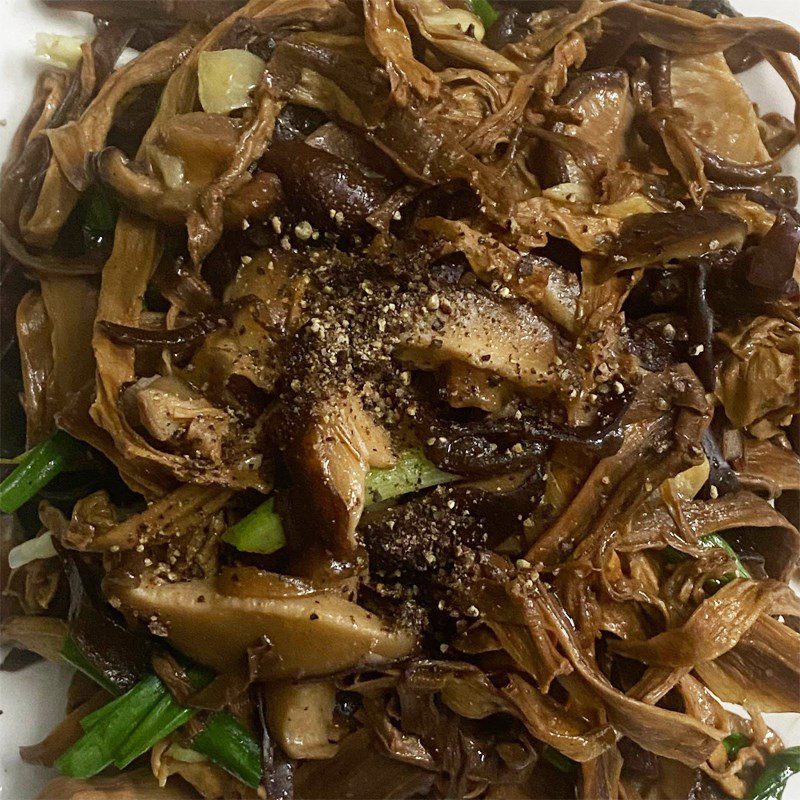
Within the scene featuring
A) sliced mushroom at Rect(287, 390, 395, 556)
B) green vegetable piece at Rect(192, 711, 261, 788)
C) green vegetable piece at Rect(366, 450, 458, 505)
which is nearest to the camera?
sliced mushroom at Rect(287, 390, 395, 556)

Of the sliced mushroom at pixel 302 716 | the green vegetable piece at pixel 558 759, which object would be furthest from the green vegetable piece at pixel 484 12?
the green vegetable piece at pixel 558 759

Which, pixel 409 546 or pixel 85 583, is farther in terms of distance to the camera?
pixel 85 583

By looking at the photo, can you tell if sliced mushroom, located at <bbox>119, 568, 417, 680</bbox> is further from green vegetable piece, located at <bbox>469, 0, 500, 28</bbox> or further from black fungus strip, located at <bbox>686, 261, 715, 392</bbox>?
green vegetable piece, located at <bbox>469, 0, 500, 28</bbox>

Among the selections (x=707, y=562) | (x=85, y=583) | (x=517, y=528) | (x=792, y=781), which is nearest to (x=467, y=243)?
(x=517, y=528)

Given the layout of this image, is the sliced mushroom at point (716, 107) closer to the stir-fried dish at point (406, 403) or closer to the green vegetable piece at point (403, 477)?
the stir-fried dish at point (406, 403)

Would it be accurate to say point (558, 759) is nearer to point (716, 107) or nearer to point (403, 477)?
point (403, 477)

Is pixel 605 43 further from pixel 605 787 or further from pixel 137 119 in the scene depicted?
pixel 605 787

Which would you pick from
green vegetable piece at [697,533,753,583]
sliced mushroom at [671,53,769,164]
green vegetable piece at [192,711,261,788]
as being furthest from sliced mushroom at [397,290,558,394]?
green vegetable piece at [192,711,261,788]
